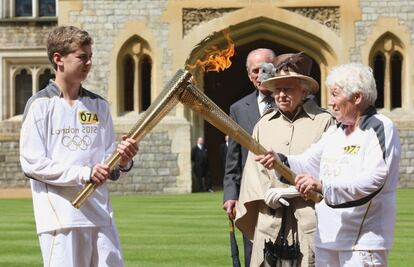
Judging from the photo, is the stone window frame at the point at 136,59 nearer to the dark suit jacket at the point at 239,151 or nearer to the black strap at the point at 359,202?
the dark suit jacket at the point at 239,151

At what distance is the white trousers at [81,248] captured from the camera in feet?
19.4

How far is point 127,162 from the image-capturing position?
6.04m

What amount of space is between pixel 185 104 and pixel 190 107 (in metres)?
0.04

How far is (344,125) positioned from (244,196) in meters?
1.19

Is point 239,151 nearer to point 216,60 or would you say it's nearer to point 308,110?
point 308,110

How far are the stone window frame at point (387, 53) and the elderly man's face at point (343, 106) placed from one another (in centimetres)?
2074

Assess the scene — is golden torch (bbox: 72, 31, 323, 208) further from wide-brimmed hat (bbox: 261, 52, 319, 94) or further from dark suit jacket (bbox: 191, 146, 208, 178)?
dark suit jacket (bbox: 191, 146, 208, 178)

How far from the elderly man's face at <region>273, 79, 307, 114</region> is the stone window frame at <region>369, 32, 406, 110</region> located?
783 inches

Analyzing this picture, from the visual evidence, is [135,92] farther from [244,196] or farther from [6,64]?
[244,196]

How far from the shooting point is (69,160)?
6.00 meters

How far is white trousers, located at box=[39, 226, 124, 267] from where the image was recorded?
233 inches

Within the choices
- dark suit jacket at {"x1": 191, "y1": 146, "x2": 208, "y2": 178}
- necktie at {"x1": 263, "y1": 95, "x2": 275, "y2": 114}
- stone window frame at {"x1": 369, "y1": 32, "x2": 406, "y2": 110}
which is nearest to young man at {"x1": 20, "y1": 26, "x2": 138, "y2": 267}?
necktie at {"x1": 263, "y1": 95, "x2": 275, "y2": 114}

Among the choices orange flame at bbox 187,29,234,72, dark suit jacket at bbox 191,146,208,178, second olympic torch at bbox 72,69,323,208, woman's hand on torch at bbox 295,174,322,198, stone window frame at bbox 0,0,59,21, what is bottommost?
dark suit jacket at bbox 191,146,208,178

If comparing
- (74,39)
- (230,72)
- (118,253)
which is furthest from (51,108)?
(230,72)
